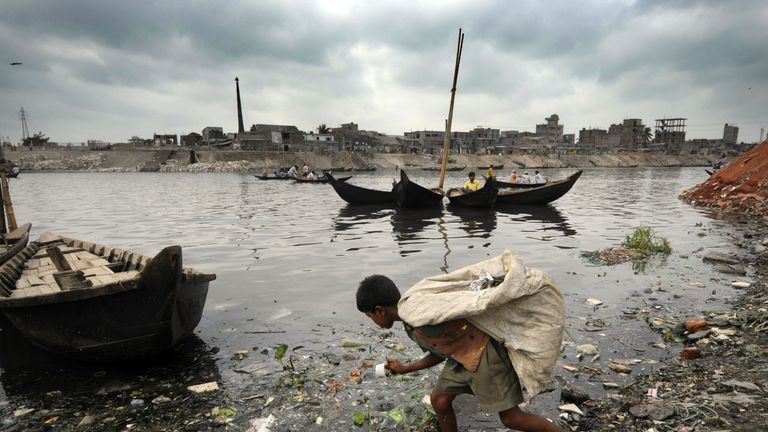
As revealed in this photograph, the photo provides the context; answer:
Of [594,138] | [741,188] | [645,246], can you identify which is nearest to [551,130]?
[594,138]

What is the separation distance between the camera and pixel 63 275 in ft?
13.2

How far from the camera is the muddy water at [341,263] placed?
4.62 m

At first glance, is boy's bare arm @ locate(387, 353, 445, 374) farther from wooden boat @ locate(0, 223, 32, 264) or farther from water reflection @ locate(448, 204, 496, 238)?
water reflection @ locate(448, 204, 496, 238)

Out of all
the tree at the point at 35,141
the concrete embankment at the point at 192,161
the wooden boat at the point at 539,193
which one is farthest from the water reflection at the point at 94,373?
the tree at the point at 35,141

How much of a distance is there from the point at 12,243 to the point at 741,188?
2323cm

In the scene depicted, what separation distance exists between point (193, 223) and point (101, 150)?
6548 cm

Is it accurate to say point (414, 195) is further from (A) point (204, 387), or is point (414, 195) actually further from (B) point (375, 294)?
(B) point (375, 294)

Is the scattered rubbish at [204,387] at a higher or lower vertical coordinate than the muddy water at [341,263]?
higher

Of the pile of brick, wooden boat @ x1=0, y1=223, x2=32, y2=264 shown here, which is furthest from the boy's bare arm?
the pile of brick

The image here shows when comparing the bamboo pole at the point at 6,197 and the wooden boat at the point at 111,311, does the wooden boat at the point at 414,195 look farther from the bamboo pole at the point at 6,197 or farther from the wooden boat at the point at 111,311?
the wooden boat at the point at 111,311

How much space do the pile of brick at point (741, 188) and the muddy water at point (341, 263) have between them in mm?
1384

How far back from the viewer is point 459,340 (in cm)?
233

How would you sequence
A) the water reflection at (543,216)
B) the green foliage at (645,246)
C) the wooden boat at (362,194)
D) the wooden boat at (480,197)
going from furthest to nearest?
the wooden boat at (362,194) → the wooden boat at (480,197) → the water reflection at (543,216) → the green foliage at (645,246)

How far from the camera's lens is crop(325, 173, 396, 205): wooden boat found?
A: 748 inches
